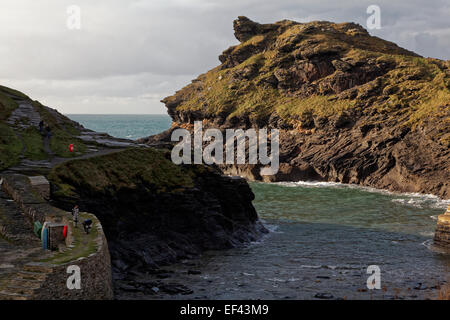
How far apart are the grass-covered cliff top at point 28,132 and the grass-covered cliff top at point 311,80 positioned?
5821cm

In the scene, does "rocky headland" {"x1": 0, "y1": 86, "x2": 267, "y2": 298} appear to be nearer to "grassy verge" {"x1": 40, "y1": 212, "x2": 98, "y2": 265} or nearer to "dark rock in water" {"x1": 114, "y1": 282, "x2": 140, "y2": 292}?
"dark rock in water" {"x1": 114, "y1": 282, "x2": 140, "y2": 292}

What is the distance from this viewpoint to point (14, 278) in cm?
2306

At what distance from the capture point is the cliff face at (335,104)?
88.7 metres

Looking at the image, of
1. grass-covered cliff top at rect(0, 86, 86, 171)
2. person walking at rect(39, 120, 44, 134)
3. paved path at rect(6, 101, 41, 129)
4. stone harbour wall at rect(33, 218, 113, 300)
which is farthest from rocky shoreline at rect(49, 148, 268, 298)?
paved path at rect(6, 101, 41, 129)

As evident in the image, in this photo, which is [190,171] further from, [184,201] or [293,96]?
[293,96]

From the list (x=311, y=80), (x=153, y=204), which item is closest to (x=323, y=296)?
(x=153, y=204)

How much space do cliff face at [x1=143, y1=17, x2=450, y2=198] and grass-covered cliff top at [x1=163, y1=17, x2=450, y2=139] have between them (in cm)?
24

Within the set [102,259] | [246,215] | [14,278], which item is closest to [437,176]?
[246,215]

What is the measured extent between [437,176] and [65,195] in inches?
2539

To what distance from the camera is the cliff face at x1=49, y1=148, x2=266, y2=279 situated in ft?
139

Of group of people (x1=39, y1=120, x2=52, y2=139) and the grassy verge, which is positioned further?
group of people (x1=39, y1=120, x2=52, y2=139)

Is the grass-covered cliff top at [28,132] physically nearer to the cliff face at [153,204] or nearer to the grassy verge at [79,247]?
the cliff face at [153,204]

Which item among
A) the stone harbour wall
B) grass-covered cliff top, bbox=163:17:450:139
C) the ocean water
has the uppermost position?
grass-covered cliff top, bbox=163:17:450:139

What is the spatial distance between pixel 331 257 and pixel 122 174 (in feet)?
69.5
